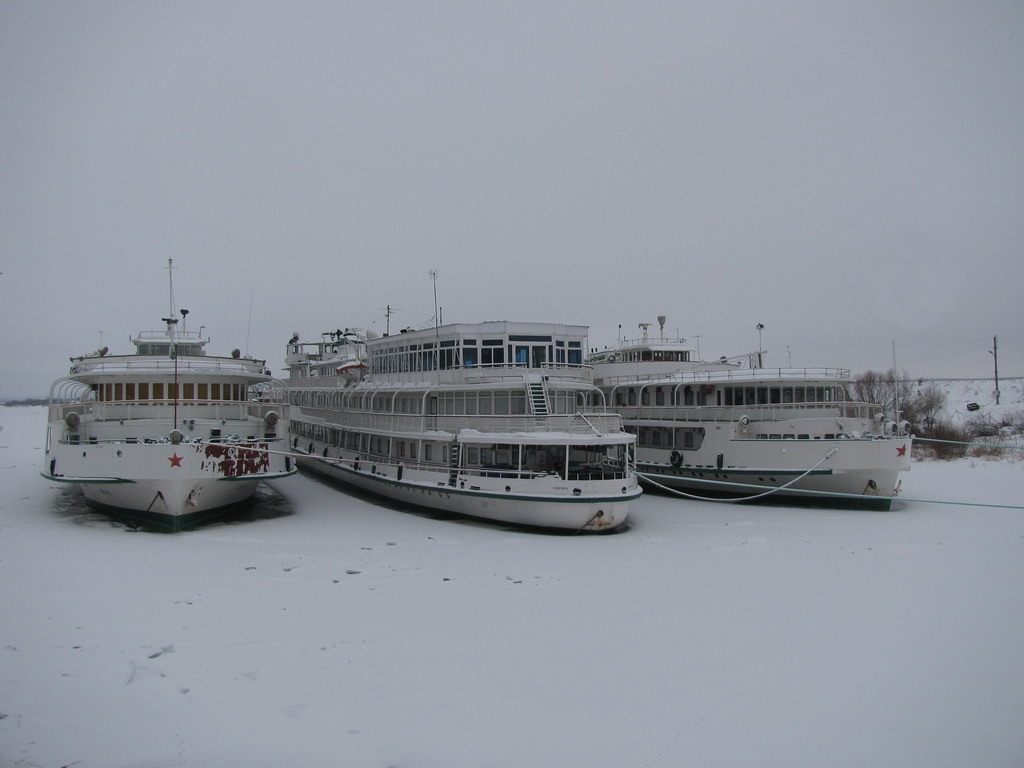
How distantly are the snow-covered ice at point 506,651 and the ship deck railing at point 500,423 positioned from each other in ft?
13.7

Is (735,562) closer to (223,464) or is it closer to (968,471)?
(223,464)

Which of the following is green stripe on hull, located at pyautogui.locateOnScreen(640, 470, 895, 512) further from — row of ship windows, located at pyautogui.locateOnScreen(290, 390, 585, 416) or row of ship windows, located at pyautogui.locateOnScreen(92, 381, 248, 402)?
row of ship windows, located at pyautogui.locateOnScreen(92, 381, 248, 402)

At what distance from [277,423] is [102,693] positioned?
1580 cm

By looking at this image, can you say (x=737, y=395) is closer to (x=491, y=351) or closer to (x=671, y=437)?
(x=671, y=437)

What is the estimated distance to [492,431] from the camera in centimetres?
2270

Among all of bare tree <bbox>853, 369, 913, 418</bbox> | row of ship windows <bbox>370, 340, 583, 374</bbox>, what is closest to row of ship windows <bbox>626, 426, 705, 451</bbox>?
row of ship windows <bbox>370, 340, 583, 374</bbox>

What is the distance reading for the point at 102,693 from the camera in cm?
895

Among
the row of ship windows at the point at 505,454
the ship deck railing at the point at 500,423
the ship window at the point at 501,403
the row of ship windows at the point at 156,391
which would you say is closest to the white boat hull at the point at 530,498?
the row of ship windows at the point at 505,454

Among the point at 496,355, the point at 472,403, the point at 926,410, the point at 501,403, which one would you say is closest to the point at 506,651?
the point at 501,403

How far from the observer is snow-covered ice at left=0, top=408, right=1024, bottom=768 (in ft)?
26.3

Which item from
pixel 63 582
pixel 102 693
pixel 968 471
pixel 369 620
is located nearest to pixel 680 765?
pixel 369 620

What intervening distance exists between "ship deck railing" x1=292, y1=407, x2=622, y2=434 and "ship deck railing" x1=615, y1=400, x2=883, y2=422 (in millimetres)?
7694

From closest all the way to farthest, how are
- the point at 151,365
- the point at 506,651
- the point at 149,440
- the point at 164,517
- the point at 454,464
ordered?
the point at 506,651 → the point at 164,517 → the point at 149,440 → the point at 151,365 → the point at 454,464

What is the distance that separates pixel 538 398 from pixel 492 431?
6.69 feet
